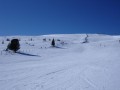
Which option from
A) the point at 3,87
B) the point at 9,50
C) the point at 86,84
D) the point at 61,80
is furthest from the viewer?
the point at 9,50

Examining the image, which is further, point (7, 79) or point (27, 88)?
point (7, 79)

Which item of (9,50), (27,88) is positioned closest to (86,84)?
(27,88)

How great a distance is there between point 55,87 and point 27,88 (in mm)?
1723

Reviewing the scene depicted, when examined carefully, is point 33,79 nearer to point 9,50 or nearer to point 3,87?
point 3,87

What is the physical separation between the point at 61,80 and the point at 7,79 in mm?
3693

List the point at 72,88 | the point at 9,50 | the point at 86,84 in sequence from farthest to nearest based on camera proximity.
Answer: the point at 9,50, the point at 86,84, the point at 72,88

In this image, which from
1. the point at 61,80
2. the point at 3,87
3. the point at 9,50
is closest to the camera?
the point at 3,87

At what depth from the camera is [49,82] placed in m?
13.5

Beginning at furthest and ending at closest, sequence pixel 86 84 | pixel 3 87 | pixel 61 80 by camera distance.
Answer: pixel 61 80 < pixel 86 84 < pixel 3 87

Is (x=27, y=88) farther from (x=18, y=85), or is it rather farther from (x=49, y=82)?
(x=49, y=82)

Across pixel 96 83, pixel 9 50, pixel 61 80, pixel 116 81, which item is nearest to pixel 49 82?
pixel 61 80

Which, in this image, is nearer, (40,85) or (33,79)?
(40,85)

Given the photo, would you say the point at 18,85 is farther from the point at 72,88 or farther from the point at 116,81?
the point at 116,81

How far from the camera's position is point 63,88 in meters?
12.1
